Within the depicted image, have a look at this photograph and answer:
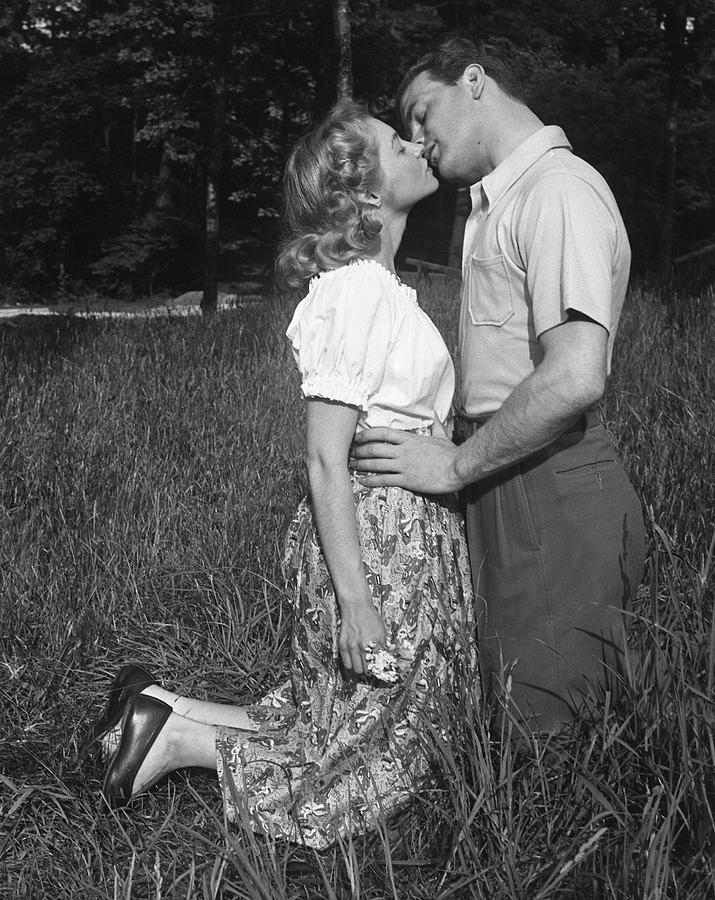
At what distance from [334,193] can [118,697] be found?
152 centimetres

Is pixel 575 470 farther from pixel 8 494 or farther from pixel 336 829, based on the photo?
pixel 8 494

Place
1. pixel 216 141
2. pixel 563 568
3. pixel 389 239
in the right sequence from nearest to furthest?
pixel 563 568, pixel 389 239, pixel 216 141

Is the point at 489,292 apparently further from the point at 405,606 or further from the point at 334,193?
the point at 405,606

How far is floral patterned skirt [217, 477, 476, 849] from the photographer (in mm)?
2404

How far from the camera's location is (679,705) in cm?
193

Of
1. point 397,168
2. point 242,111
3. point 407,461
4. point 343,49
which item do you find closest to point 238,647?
point 407,461

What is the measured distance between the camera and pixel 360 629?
93.2 inches

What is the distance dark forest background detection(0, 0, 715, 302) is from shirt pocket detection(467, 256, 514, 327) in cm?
527

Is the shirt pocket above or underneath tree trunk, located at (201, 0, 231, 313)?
underneath

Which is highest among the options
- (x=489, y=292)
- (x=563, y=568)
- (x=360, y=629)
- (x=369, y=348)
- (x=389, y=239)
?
(x=389, y=239)

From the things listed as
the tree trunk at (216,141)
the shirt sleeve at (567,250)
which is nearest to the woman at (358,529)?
the shirt sleeve at (567,250)

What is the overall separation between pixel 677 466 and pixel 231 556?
1.67 m

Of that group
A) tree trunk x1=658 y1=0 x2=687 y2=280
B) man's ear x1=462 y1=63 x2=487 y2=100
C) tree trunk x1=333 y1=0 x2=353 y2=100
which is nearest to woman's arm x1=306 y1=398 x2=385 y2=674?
man's ear x1=462 y1=63 x2=487 y2=100

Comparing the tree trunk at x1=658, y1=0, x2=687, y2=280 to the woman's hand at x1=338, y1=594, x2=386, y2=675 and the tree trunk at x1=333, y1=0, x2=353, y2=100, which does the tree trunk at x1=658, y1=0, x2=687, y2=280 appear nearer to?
the tree trunk at x1=333, y1=0, x2=353, y2=100
